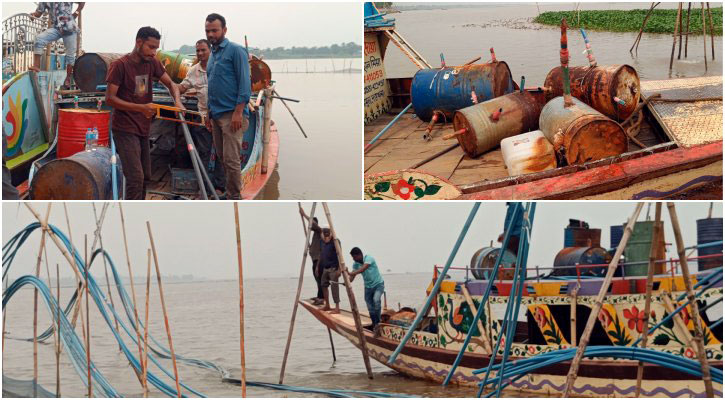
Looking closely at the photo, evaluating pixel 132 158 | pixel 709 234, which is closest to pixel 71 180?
pixel 132 158

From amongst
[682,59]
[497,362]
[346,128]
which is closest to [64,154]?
[497,362]

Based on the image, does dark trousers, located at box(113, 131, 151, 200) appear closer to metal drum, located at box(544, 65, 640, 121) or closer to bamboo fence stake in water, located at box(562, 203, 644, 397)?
bamboo fence stake in water, located at box(562, 203, 644, 397)

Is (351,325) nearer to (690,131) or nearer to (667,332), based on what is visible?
(667,332)

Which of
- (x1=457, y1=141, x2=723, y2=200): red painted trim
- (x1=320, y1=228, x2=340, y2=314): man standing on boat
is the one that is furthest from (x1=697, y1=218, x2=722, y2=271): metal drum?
(x1=320, y1=228, x2=340, y2=314): man standing on boat

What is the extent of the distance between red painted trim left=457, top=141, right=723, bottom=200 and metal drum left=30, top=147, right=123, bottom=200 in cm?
321

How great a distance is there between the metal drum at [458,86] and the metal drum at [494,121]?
65 centimetres

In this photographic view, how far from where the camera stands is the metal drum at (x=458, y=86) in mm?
9266

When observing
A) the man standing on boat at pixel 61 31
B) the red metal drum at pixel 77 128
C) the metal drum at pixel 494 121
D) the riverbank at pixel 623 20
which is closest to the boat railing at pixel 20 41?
the man standing on boat at pixel 61 31

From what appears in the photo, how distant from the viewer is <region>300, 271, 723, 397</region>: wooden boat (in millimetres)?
8164

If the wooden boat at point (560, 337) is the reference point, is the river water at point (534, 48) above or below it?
→ above

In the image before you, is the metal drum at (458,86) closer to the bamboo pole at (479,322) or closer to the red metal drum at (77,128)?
the bamboo pole at (479,322)

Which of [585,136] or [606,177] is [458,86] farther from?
[606,177]

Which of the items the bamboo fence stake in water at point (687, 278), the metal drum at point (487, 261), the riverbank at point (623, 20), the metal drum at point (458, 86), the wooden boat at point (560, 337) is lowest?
the wooden boat at point (560, 337)

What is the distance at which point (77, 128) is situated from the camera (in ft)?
26.4
